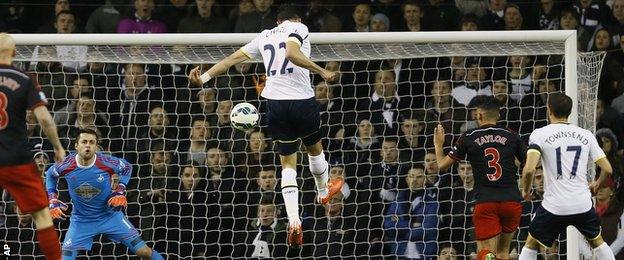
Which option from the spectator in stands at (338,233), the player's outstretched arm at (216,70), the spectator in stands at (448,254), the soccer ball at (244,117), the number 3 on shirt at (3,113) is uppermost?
the player's outstretched arm at (216,70)

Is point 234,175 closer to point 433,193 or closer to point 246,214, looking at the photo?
point 246,214

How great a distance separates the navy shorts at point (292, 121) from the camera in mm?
14531

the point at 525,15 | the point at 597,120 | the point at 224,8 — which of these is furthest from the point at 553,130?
the point at 224,8

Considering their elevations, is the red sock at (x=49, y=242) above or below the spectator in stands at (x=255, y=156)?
below

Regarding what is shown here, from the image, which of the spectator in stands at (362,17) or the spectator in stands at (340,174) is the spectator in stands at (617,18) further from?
the spectator in stands at (340,174)

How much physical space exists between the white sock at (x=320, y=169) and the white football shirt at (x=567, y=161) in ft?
6.68

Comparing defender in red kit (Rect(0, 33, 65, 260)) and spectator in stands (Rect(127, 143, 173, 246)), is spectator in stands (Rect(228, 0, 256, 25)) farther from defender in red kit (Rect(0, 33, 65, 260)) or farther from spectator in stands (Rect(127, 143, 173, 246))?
defender in red kit (Rect(0, 33, 65, 260))

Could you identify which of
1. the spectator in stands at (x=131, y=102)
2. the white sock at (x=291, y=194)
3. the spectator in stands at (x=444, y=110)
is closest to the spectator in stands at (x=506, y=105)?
the spectator in stands at (x=444, y=110)

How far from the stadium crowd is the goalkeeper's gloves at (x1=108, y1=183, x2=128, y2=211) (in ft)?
3.77

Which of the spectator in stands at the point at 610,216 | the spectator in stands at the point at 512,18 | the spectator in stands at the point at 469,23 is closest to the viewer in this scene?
the spectator in stands at the point at 610,216

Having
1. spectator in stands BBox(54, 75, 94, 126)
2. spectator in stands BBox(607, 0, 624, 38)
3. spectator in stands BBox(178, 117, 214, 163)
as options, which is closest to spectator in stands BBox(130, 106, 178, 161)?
spectator in stands BBox(178, 117, 214, 163)

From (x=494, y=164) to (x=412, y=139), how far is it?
2.42m

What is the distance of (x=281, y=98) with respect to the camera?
14.5 metres

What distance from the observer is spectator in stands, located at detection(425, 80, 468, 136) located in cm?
1722
